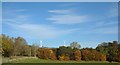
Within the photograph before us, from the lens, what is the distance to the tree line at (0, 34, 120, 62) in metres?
23.5

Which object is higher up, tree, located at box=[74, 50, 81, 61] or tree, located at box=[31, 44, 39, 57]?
tree, located at box=[31, 44, 39, 57]

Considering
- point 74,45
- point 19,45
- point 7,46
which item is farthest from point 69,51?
point 7,46

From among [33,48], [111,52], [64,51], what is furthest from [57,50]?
[111,52]

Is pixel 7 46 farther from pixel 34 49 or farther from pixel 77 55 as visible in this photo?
pixel 77 55

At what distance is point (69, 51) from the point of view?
29.1m

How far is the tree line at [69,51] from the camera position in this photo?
2350 cm

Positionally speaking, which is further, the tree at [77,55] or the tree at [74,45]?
the tree at [77,55]

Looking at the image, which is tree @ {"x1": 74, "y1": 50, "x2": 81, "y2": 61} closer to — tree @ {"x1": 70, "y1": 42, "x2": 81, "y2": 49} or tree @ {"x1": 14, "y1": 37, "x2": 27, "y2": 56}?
tree @ {"x1": 70, "y1": 42, "x2": 81, "y2": 49}

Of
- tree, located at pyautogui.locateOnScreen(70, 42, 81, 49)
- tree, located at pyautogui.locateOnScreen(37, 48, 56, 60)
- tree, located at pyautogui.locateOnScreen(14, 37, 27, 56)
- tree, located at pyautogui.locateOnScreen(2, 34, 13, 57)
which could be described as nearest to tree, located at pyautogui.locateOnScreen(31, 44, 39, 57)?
tree, located at pyautogui.locateOnScreen(37, 48, 56, 60)

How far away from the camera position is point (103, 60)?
2877cm

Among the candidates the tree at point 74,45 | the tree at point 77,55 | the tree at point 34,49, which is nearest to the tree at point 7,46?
the tree at point 34,49

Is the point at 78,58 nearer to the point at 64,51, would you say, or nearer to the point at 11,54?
the point at 64,51

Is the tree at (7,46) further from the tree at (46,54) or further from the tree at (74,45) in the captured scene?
the tree at (74,45)

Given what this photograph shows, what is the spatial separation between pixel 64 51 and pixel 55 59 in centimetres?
160
